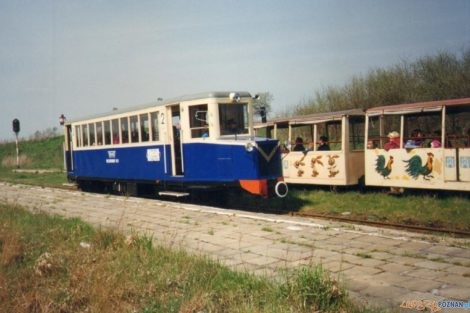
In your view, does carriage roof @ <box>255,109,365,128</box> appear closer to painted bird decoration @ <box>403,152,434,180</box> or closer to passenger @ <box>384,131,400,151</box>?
passenger @ <box>384,131,400,151</box>

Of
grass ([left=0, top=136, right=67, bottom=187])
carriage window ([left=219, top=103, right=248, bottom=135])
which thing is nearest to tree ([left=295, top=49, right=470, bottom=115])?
carriage window ([left=219, top=103, right=248, bottom=135])

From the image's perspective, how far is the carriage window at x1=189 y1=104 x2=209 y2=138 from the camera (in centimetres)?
1196

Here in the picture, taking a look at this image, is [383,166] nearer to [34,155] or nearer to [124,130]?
[124,130]

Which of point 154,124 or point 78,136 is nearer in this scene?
point 154,124

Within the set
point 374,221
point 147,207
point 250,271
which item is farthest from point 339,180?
point 250,271

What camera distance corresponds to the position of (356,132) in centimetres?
1592

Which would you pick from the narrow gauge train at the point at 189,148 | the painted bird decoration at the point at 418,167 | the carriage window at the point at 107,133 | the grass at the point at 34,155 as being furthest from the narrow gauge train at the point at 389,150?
the grass at the point at 34,155

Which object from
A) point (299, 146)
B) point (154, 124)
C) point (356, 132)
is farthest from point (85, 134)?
point (356, 132)

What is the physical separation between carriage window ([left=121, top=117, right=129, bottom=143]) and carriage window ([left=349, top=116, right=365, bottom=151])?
7170 mm

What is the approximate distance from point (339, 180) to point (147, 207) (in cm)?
583

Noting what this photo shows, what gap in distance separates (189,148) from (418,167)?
6094mm

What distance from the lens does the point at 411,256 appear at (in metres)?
6.27

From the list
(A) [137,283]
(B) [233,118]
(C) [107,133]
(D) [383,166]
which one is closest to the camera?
(A) [137,283]

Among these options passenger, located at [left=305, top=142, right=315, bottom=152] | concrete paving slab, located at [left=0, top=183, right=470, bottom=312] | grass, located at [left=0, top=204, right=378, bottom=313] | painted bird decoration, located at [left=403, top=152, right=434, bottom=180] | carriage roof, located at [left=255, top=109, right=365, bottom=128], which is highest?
carriage roof, located at [left=255, top=109, right=365, bottom=128]
